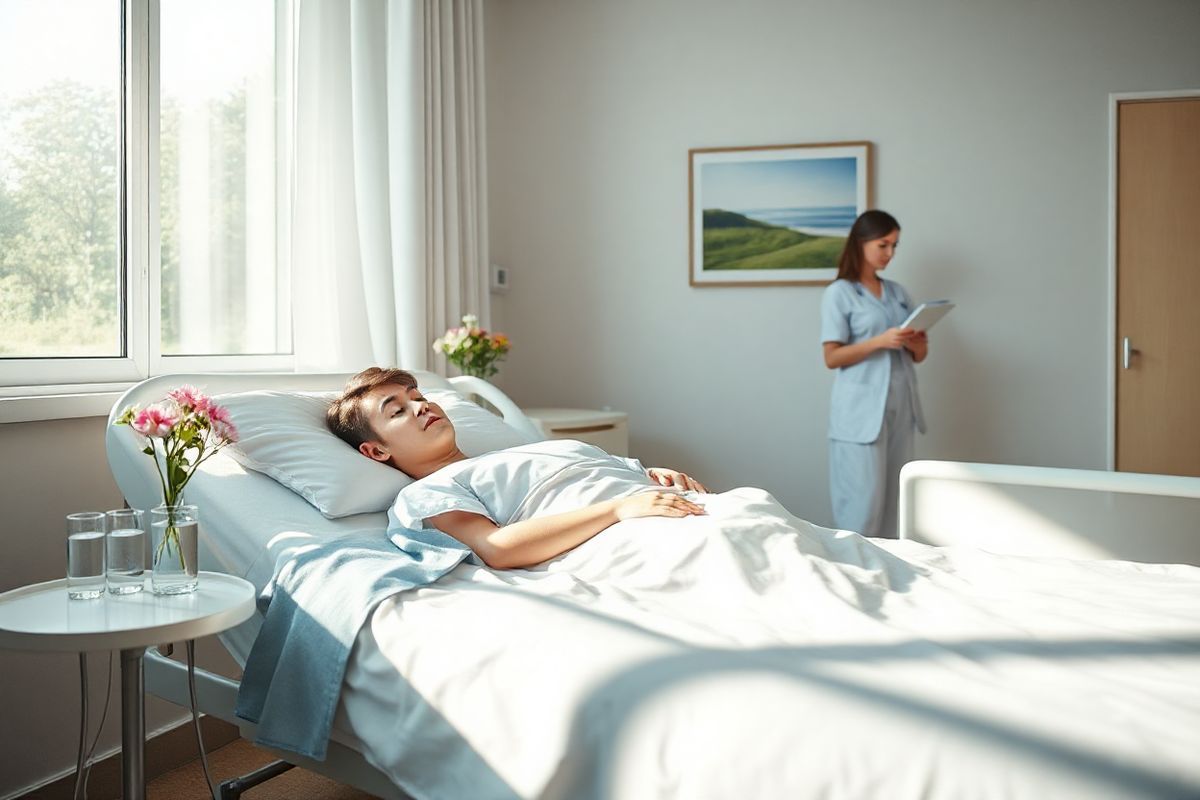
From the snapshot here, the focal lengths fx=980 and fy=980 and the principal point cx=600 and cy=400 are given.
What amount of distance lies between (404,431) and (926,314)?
6.66ft

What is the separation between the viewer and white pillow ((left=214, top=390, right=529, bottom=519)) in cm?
187

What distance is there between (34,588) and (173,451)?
294mm

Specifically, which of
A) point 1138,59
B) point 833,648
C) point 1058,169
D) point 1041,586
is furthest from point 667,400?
point 833,648

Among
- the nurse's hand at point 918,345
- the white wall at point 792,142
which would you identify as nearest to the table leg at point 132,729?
the nurse's hand at point 918,345

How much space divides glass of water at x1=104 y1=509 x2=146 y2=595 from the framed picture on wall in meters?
2.89

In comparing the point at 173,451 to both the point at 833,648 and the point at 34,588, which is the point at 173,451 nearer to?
the point at 34,588

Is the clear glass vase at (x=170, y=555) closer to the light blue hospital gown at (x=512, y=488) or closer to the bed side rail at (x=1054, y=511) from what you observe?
the light blue hospital gown at (x=512, y=488)

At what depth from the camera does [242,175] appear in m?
2.82

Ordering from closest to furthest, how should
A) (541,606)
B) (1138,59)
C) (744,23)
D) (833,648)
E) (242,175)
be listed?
(833,648) → (541,606) → (242,175) → (1138,59) → (744,23)

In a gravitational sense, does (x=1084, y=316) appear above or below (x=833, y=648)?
above

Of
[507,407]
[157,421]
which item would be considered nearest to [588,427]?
[507,407]

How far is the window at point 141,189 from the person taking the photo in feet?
7.07

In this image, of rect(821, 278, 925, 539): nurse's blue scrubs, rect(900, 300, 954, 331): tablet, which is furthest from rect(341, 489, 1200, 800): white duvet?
rect(821, 278, 925, 539): nurse's blue scrubs

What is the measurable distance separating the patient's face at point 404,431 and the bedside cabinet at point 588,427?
1.22 m
